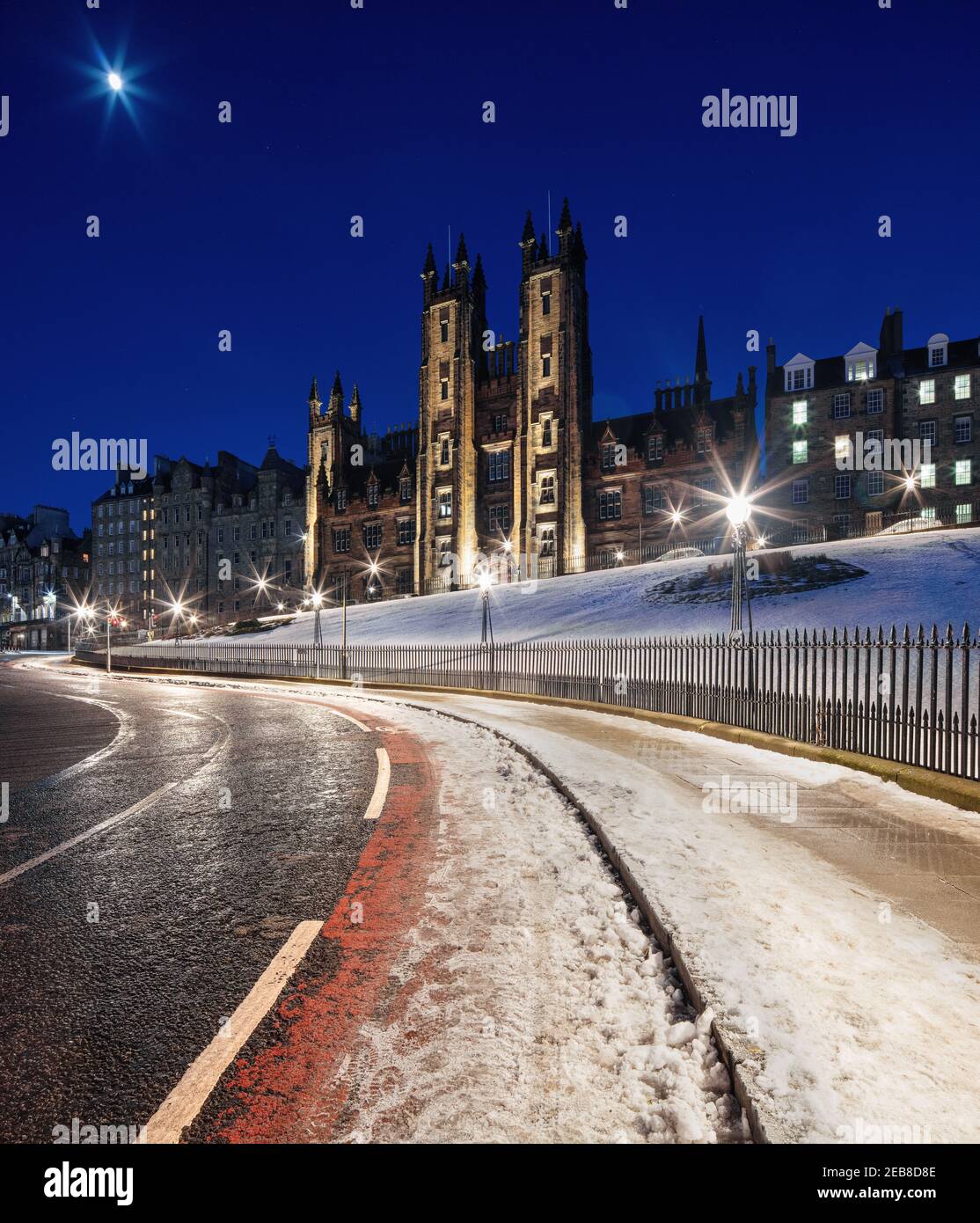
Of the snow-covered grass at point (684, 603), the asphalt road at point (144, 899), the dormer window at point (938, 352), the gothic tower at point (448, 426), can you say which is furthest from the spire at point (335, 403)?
the asphalt road at point (144, 899)

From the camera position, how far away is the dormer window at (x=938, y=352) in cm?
4872

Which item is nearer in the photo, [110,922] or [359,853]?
[110,922]

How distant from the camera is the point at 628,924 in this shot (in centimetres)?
388

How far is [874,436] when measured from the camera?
159ft

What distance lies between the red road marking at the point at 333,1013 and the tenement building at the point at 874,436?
4743 centimetres

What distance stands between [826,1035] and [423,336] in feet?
220

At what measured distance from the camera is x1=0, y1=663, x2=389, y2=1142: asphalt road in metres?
2.59

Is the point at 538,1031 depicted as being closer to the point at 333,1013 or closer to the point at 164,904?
the point at 333,1013

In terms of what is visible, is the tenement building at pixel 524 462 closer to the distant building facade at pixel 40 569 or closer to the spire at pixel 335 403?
the spire at pixel 335 403

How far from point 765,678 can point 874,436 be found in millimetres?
46487

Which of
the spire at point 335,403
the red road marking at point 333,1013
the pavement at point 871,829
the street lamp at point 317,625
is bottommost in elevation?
the pavement at point 871,829

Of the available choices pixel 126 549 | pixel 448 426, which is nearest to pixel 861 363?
pixel 448 426
